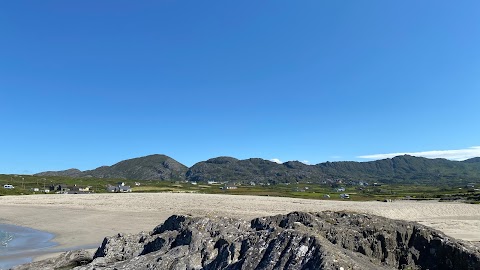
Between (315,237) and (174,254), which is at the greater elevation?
(315,237)

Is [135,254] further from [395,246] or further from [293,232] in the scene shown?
[395,246]

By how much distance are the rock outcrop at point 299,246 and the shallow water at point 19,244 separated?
10430mm

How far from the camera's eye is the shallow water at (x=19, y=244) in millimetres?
22656

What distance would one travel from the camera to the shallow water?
74.3 feet

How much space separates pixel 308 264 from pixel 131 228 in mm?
29453

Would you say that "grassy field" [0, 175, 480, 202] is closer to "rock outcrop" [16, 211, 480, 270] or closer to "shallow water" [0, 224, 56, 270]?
"shallow water" [0, 224, 56, 270]

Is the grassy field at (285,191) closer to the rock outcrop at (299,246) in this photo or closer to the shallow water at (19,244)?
the shallow water at (19,244)

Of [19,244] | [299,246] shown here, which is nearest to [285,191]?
[19,244]

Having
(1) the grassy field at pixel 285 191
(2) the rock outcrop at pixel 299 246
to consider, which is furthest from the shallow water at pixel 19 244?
(1) the grassy field at pixel 285 191

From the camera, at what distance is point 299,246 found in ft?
28.4

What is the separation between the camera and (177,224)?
1658 centimetres

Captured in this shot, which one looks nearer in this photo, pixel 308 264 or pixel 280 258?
pixel 308 264

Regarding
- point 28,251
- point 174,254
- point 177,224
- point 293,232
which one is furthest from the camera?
point 28,251

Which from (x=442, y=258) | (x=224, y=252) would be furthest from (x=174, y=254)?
(x=442, y=258)
